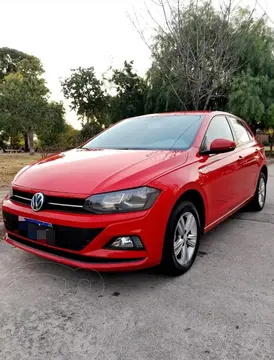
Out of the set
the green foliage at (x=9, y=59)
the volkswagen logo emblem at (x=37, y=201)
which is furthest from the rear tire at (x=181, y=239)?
the green foliage at (x=9, y=59)

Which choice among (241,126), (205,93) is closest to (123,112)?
(205,93)

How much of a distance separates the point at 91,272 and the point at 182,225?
0.92m

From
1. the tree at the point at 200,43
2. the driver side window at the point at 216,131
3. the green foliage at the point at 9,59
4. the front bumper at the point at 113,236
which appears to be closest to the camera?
the front bumper at the point at 113,236

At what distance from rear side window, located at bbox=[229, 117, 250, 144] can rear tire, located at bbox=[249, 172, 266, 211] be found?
762 millimetres

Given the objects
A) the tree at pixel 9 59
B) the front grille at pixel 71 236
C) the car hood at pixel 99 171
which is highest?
the tree at pixel 9 59

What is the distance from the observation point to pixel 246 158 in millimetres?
4125

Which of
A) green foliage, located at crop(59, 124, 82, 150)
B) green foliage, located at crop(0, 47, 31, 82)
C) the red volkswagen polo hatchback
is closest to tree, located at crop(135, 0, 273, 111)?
green foliage, located at crop(59, 124, 82, 150)

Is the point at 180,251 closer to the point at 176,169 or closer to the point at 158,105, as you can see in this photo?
the point at 176,169

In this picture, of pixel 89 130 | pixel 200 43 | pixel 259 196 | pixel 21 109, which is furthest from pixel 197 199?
pixel 89 130

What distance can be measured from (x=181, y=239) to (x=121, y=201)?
768 mm

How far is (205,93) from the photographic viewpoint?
1335 cm

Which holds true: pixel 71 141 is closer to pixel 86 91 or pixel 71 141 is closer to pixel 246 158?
pixel 86 91

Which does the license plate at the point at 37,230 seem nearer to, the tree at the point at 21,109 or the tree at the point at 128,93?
the tree at the point at 128,93

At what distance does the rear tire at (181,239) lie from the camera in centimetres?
251
